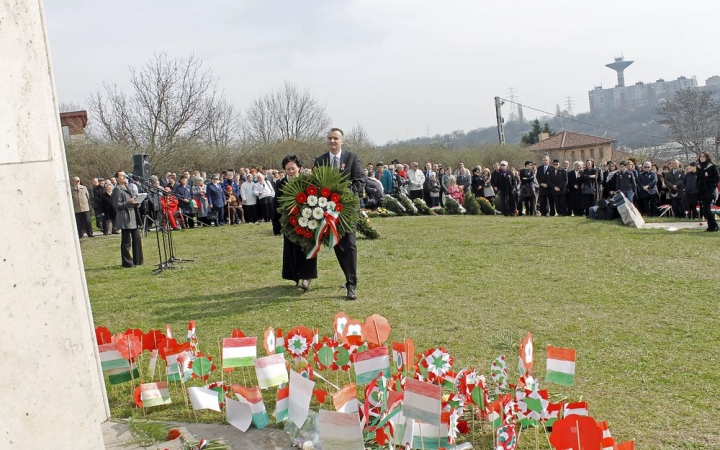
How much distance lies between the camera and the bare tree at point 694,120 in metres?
55.9

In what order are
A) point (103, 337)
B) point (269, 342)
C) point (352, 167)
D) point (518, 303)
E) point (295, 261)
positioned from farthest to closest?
point (295, 261) < point (352, 167) < point (518, 303) < point (103, 337) < point (269, 342)

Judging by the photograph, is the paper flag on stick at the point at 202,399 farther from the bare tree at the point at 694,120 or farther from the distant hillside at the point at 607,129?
the distant hillside at the point at 607,129

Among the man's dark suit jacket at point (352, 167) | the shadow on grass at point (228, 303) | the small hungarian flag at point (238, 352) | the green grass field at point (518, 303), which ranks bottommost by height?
the green grass field at point (518, 303)

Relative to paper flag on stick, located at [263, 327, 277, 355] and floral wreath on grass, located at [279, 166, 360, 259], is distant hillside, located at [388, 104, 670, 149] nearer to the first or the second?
floral wreath on grass, located at [279, 166, 360, 259]

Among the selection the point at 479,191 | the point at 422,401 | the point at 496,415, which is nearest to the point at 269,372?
the point at 422,401

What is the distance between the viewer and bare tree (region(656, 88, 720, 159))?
55.9 m

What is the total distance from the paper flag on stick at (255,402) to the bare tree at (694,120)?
190 feet

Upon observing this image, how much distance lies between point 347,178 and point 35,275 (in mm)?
6100

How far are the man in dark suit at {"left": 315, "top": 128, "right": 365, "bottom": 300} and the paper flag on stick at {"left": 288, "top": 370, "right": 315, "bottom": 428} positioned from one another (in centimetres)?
469

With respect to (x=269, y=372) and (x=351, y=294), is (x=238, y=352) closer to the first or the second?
(x=269, y=372)

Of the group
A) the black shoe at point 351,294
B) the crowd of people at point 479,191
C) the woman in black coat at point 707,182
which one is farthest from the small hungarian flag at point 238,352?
the crowd of people at point 479,191

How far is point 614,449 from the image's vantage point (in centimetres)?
345

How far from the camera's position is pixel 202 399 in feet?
15.7

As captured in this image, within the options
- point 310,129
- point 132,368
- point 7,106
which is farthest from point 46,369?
point 310,129
